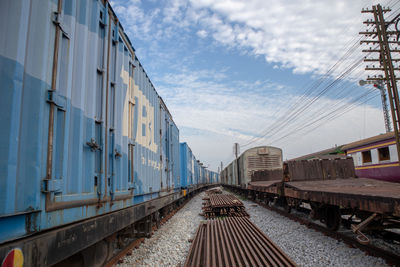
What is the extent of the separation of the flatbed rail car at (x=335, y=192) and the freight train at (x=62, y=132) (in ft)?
11.7

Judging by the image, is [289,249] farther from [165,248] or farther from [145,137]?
[145,137]

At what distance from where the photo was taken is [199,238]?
18.4ft

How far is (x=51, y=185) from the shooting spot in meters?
2.04

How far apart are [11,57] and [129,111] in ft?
8.22

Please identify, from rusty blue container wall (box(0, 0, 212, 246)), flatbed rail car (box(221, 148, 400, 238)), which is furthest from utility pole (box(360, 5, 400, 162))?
rusty blue container wall (box(0, 0, 212, 246))

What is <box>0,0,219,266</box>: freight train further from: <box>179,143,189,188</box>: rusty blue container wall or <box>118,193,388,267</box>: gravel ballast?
<box>179,143,189,188</box>: rusty blue container wall

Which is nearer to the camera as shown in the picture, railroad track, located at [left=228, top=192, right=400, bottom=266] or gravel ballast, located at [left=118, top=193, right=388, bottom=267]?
railroad track, located at [left=228, top=192, right=400, bottom=266]

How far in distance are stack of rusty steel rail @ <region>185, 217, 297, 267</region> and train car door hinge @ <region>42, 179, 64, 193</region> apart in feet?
8.79

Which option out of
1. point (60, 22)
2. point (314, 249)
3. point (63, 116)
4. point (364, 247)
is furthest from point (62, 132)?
point (364, 247)

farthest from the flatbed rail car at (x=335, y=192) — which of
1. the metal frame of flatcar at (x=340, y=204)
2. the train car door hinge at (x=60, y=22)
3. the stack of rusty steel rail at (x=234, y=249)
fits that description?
the train car door hinge at (x=60, y=22)

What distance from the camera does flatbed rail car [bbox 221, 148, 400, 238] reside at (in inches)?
146

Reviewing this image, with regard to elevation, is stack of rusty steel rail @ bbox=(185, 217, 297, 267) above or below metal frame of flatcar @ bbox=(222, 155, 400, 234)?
below

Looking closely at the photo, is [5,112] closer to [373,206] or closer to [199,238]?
[373,206]

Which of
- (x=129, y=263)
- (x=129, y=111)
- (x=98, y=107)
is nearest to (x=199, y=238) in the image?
(x=129, y=263)
